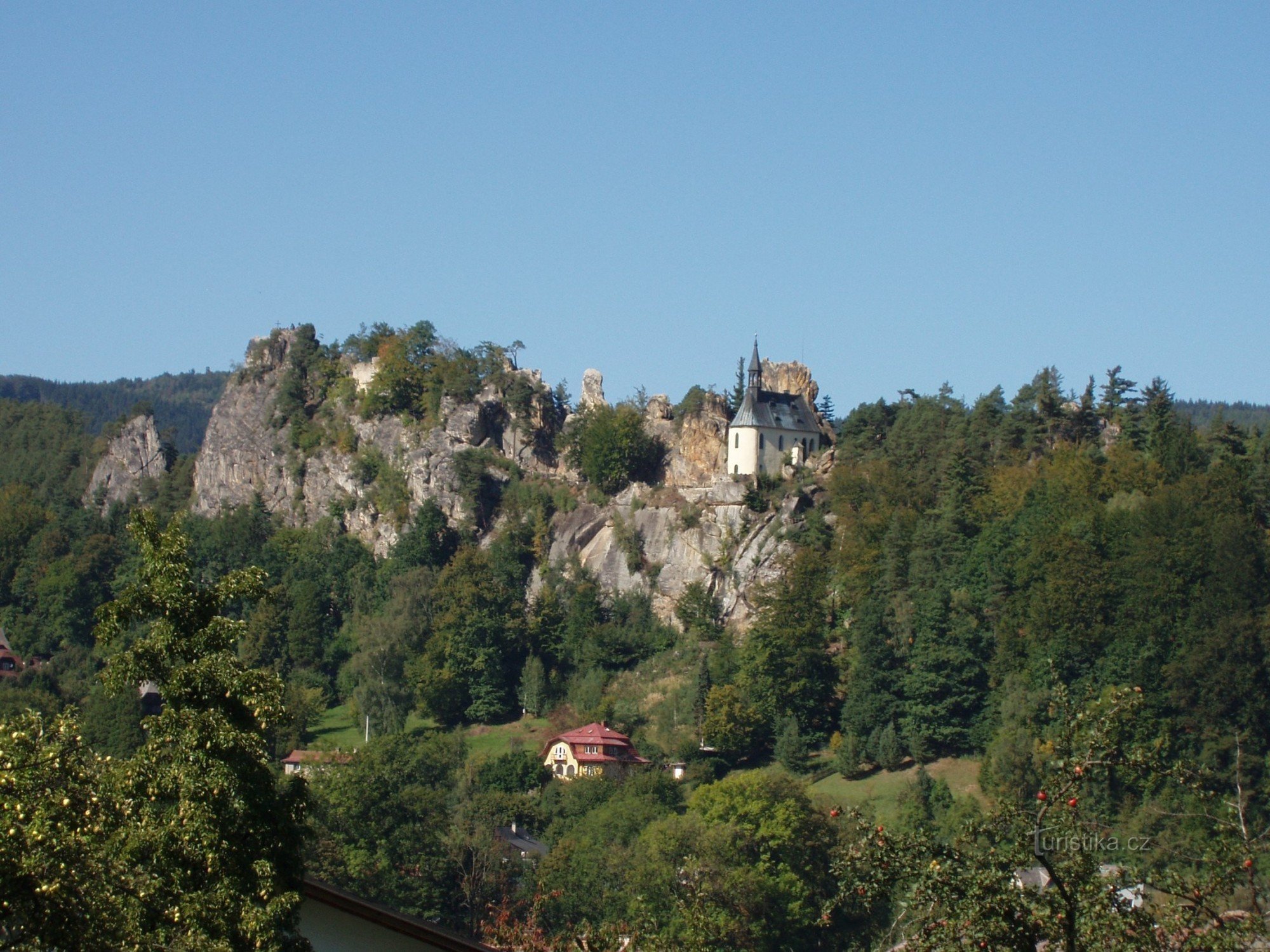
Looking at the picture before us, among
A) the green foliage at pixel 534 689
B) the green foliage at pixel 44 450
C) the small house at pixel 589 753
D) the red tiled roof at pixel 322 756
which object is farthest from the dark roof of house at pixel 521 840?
the green foliage at pixel 44 450

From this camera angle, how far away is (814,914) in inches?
1919

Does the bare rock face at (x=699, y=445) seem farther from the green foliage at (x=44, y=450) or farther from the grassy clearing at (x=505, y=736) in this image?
the green foliage at (x=44, y=450)

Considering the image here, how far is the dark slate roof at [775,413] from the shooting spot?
74000 mm

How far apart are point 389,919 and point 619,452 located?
60330 millimetres

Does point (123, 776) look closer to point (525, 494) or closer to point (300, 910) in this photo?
point (300, 910)

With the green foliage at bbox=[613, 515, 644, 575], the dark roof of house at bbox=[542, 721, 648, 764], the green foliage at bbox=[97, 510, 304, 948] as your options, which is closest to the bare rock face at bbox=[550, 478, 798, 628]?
the green foliage at bbox=[613, 515, 644, 575]

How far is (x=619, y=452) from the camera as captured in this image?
76000mm

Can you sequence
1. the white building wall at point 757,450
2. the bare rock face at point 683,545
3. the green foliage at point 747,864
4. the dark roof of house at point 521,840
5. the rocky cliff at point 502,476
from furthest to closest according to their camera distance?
1. the white building wall at point 757,450
2. the rocky cliff at point 502,476
3. the bare rock face at point 683,545
4. the dark roof of house at point 521,840
5. the green foliage at point 747,864

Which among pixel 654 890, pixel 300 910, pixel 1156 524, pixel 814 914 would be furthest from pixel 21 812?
pixel 1156 524

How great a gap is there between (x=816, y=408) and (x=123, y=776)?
65273 mm

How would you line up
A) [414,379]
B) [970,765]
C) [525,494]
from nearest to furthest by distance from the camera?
[970,765] → [525,494] → [414,379]

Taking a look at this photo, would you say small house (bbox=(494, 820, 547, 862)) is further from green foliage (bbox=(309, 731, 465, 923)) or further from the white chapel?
the white chapel

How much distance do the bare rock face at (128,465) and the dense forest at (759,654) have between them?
261 inches

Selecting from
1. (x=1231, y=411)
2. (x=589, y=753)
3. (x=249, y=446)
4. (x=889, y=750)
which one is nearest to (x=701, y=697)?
(x=589, y=753)
